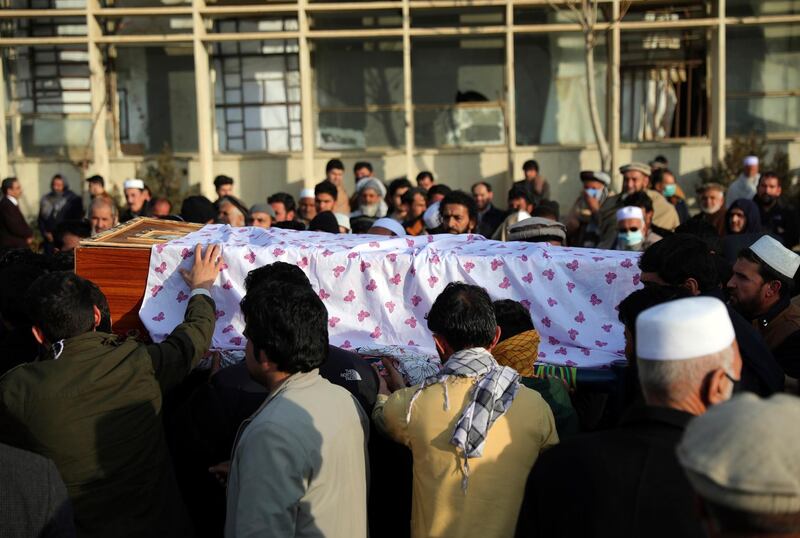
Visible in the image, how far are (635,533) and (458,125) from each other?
13.2m

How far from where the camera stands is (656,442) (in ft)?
7.13

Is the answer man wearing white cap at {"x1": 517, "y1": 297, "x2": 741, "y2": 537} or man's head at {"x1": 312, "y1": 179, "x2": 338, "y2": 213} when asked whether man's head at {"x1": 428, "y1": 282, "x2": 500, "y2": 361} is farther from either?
man's head at {"x1": 312, "y1": 179, "x2": 338, "y2": 213}

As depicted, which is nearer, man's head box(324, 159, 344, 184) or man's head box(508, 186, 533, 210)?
man's head box(508, 186, 533, 210)

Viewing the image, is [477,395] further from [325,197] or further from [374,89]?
[374,89]

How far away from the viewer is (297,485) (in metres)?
2.80

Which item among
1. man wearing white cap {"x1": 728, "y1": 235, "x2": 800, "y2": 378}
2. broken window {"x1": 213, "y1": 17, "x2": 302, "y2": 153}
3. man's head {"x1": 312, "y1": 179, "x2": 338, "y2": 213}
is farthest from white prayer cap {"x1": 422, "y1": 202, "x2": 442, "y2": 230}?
broken window {"x1": 213, "y1": 17, "x2": 302, "y2": 153}

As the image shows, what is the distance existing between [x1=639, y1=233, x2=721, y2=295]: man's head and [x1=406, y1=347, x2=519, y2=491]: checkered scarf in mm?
1035

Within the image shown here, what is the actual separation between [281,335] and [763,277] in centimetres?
240

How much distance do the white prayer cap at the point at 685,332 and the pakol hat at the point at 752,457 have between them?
52 centimetres

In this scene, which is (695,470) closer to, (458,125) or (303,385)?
(303,385)

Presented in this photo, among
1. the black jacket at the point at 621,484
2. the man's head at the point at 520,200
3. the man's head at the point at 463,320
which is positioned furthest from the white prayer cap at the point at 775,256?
the man's head at the point at 520,200

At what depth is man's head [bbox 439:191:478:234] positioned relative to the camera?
20.6ft

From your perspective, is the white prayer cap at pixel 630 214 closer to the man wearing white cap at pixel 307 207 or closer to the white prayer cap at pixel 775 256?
the white prayer cap at pixel 775 256

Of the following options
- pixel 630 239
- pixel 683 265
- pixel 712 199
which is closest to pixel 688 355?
pixel 683 265
